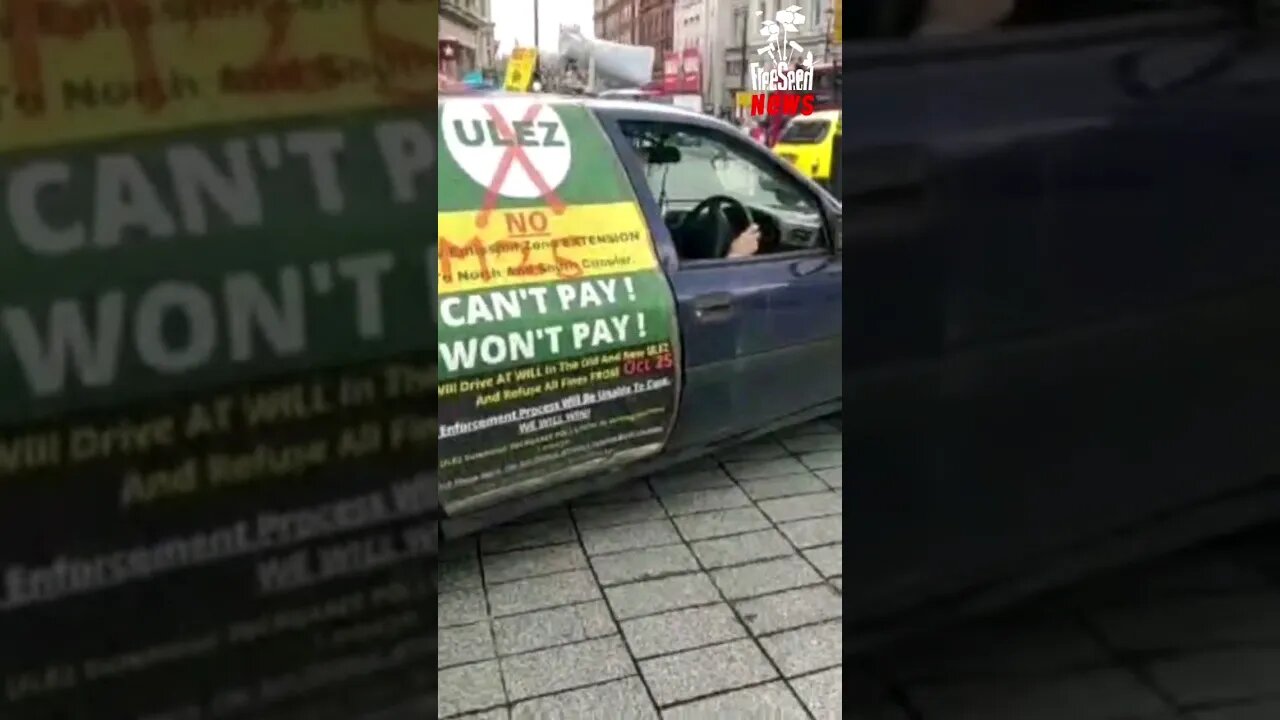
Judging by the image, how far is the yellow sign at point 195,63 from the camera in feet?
2.87

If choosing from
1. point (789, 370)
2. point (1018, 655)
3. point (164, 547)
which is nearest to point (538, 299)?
point (789, 370)

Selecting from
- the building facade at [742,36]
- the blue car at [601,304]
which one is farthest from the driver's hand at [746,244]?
the building facade at [742,36]

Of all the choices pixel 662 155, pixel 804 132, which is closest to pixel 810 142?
pixel 804 132

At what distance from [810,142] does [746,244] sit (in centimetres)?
593

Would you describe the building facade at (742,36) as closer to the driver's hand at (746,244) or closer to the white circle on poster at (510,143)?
the driver's hand at (746,244)

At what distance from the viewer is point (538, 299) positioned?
2.46m

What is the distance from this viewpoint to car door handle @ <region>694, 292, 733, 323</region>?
2846mm

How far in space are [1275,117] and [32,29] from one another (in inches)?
57.0

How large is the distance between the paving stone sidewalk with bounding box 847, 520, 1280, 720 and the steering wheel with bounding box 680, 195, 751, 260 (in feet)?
5.54

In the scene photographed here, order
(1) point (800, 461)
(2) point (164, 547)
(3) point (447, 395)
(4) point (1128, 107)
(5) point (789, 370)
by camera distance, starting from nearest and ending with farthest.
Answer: (2) point (164, 547) → (4) point (1128, 107) → (3) point (447, 395) → (5) point (789, 370) → (1) point (800, 461)

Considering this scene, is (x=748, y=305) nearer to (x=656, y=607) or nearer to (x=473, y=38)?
(x=656, y=607)

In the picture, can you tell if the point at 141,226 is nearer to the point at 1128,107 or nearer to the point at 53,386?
the point at 53,386

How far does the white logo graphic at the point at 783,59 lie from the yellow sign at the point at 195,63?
6.51 meters

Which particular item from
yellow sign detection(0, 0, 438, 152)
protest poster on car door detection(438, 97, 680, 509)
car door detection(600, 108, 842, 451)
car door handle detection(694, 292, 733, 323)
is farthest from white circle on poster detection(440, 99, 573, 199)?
yellow sign detection(0, 0, 438, 152)
